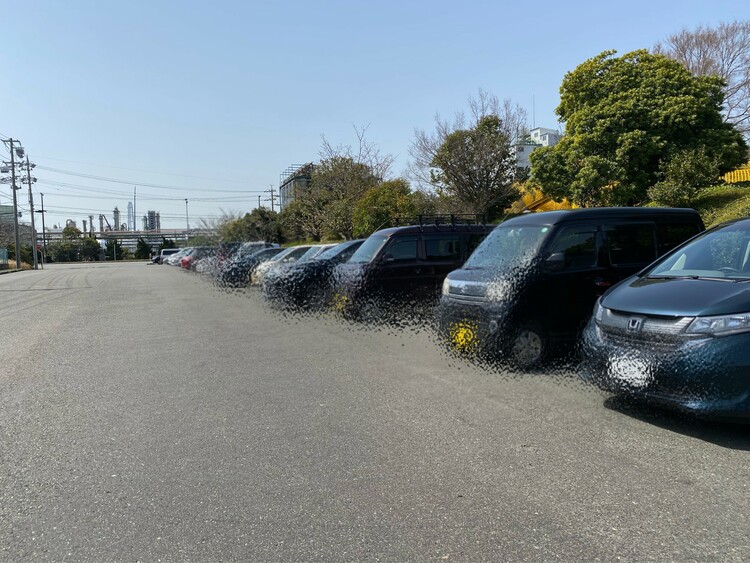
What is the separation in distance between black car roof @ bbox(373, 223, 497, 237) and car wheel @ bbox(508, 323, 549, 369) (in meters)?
→ 4.18

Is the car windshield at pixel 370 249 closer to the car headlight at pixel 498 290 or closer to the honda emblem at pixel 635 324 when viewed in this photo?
the car headlight at pixel 498 290

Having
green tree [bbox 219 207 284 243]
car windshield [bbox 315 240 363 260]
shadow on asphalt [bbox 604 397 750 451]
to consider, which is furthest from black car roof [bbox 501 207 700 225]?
green tree [bbox 219 207 284 243]

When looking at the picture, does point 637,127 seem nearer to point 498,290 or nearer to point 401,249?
point 401,249

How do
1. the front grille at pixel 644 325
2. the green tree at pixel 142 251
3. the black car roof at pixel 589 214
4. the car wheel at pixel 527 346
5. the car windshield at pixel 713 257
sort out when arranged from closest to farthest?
the front grille at pixel 644 325 < the car windshield at pixel 713 257 < the car wheel at pixel 527 346 < the black car roof at pixel 589 214 < the green tree at pixel 142 251


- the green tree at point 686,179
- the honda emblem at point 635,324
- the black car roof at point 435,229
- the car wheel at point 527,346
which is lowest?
the car wheel at point 527,346

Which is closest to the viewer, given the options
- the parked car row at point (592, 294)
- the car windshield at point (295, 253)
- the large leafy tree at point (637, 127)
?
the parked car row at point (592, 294)

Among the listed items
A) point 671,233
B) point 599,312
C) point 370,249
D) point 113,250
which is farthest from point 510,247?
point 113,250

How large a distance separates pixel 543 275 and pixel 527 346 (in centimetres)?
78

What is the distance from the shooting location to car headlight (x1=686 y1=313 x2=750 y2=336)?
3818 millimetres

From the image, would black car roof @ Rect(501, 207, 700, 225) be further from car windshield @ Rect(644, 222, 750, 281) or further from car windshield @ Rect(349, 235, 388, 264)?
car windshield @ Rect(349, 235, 388, 264)

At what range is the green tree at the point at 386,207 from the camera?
23.4 meters

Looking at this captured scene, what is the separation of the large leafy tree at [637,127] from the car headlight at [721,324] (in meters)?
14.5

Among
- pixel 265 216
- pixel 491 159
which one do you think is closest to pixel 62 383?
pixel 491 159

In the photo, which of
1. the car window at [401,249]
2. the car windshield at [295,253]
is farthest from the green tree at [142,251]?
the car window at [401,249]
